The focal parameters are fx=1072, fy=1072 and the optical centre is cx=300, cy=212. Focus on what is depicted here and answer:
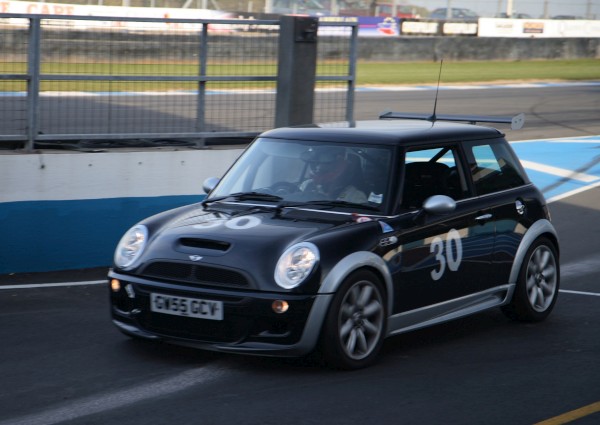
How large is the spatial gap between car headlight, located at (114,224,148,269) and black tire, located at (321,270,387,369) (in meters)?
1.33

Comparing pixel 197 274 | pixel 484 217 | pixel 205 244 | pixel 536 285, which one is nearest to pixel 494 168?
pixel 484 217

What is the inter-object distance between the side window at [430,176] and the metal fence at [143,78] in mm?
3776

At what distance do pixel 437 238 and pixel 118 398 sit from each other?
2439 millimetres

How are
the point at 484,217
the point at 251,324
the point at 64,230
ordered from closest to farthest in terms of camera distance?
the point at 251,324
the point at 484,217
the point at 64,230

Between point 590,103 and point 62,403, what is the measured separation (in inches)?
941

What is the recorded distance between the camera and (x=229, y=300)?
20.5ft

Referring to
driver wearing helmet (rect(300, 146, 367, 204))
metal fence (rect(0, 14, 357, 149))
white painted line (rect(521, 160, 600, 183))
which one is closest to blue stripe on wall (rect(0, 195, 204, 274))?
metal fence (rect(0, 14, 357, 149))

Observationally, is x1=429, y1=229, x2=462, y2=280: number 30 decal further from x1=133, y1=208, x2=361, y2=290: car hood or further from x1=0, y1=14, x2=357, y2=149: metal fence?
x1=0, y1=14, x2=357, y2=149: metal fence

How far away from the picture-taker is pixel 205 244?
6.55m

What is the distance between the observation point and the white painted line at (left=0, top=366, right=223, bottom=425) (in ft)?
17.9

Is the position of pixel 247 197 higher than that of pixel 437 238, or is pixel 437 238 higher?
pixel 247 197

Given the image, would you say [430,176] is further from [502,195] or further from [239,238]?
[239,238]

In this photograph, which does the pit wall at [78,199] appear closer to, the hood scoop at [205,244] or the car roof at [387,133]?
the car roof at [387,133]

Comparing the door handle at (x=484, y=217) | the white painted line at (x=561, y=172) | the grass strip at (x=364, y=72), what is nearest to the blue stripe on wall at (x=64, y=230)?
the grass strip at (x=364, y=72)
